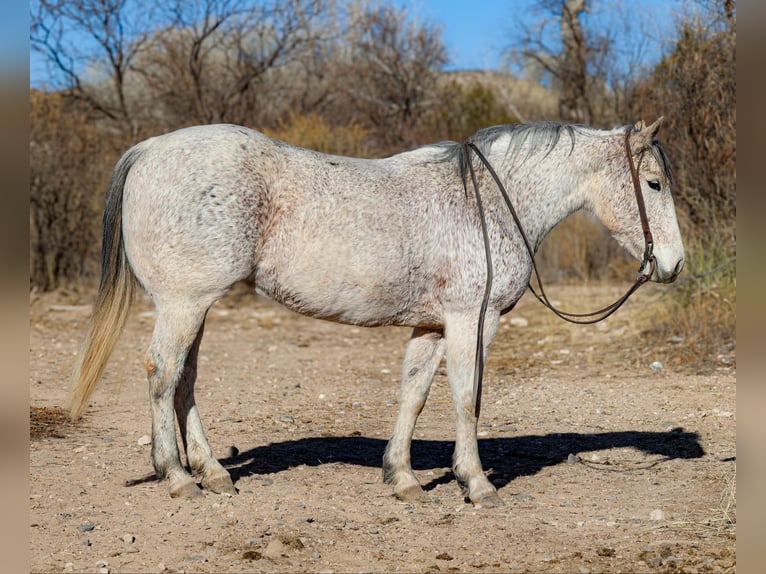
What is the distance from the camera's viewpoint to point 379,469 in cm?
564

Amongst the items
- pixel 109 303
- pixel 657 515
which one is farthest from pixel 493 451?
pixel 109 303

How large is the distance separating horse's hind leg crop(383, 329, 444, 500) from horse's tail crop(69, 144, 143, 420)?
1707 millimetres

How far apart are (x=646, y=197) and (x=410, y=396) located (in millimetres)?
1861

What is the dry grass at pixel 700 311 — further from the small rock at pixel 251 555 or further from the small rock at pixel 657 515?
the small rock at pixel 251 555

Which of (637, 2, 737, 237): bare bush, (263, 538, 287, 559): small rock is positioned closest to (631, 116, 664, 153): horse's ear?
(263, 538, 287, 559): small rock

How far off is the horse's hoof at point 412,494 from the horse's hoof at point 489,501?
0.31m

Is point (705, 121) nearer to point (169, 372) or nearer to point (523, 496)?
point (523, 496)

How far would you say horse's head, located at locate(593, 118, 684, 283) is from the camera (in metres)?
5.00

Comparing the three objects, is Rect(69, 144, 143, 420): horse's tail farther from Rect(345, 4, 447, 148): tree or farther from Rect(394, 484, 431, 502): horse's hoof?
Rect(345, 4, 447, 148): tree

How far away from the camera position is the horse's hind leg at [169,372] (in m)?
4.56

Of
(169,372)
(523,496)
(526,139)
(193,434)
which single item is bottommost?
(523,496)
